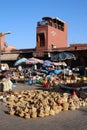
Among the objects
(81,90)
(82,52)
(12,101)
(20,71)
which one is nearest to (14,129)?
(12,101)

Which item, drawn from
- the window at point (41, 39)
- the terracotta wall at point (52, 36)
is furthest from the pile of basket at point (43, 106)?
the window at point (41, 39)

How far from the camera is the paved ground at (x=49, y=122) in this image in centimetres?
840

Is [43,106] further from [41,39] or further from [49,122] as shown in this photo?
[41,39]

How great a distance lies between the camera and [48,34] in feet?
127

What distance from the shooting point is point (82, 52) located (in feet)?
109

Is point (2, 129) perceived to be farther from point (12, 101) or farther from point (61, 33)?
point (61, 33)

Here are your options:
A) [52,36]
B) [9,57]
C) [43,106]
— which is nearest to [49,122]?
[43,106]

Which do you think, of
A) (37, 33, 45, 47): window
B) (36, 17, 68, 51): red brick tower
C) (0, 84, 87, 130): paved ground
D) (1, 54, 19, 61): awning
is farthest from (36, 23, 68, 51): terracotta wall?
(0, 84, 87, 130): paved ground

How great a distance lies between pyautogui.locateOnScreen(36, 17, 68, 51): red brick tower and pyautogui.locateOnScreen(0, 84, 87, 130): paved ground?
90.3 ft

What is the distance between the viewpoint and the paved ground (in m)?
8.40

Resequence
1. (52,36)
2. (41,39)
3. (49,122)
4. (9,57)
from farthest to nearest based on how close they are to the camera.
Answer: (52,36) < (41,39) < (9,57) < (49,122)

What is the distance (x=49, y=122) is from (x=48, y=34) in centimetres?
3028

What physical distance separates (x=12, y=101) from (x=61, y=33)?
31.6m

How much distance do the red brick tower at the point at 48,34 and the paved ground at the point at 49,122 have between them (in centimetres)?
2752
